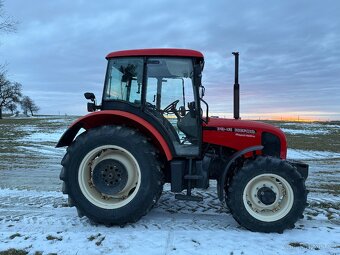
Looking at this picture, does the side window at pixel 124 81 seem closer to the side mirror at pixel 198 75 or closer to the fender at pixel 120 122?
the fender at pixel 120 122

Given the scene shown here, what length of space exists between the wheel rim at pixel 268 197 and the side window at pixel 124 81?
6.51 ft

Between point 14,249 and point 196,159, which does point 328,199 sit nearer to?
point 196,159

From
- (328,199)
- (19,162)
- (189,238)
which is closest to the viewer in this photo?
(189,238)

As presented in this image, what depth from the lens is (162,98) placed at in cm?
511

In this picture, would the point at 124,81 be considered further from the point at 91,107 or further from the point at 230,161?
the point at 230,161

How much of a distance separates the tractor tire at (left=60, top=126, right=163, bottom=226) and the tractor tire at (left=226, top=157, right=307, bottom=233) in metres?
1.05

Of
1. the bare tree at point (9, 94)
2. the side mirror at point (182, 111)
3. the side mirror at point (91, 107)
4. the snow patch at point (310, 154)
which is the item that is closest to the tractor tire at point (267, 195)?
the side mirror at point (182, 111)

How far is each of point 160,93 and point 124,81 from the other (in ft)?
1.78

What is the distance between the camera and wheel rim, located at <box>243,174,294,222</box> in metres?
4.60

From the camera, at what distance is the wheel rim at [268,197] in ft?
15.1

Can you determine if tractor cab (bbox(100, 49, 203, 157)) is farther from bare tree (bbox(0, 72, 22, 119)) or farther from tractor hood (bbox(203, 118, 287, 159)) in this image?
bare tree (bbox(0, 72, 22, 119))

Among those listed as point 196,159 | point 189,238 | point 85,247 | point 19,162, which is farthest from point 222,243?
point 19,162

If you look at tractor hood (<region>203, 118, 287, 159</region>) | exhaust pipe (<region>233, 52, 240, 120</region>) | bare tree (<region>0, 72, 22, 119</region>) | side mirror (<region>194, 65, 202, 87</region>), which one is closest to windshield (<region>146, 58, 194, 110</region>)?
side mirror (<region>194, 65, 202, 87</region>)

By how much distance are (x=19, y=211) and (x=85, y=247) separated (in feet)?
6.05
